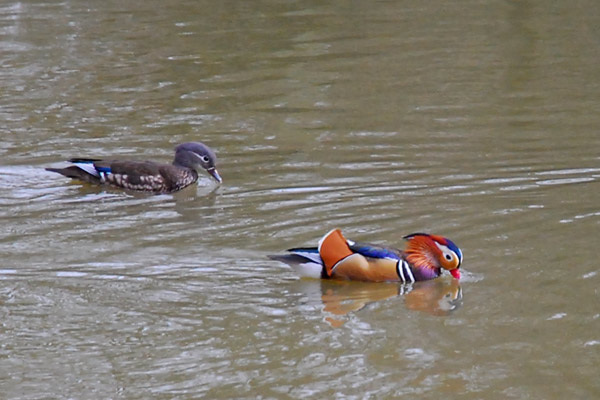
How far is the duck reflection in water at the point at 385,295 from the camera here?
7461 millimetres

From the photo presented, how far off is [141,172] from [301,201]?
5.52ft

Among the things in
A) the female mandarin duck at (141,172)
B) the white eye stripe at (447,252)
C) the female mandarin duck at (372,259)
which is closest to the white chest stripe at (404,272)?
the female mandarin duck at (372,259)

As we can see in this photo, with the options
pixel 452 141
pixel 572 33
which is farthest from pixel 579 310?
pixel 572 33

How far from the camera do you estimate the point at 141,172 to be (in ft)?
34.8

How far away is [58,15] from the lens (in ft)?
59.8

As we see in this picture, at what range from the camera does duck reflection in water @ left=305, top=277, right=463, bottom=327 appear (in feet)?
24.5

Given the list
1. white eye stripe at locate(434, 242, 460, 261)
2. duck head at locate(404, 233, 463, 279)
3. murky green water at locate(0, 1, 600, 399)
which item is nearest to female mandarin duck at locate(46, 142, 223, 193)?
murky green water at locate(0, 1, 600, 399)

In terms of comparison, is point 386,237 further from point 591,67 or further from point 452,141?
point 591,67

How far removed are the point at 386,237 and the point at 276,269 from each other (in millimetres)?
998

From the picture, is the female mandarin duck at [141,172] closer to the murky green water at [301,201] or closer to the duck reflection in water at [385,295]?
the murky green water at [301,201]

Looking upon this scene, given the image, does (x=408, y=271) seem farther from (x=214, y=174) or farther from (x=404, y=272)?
(x=214, y=174)

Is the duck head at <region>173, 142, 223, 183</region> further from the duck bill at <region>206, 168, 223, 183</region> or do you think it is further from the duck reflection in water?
the duck reflection in water

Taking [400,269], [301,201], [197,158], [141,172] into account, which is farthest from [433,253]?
[141,172]

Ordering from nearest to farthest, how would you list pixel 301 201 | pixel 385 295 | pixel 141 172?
1. pixel 385 295
2. pixel 301 201
3. pixel 141 172
